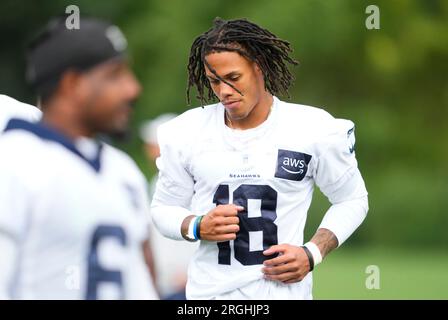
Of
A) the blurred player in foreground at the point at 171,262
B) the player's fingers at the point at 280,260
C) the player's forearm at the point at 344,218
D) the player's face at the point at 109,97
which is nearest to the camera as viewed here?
the player's face at the point at 109,97

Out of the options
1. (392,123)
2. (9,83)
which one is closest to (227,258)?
(392,123)

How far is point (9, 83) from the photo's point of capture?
25.5 m

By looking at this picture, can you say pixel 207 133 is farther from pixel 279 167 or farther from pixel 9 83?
pixel 9 83

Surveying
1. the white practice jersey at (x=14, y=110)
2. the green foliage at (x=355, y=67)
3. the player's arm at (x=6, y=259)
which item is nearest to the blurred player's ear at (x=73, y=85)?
the player's arm at (x=6, y=259)

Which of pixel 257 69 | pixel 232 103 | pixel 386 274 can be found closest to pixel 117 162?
pixel 232 103

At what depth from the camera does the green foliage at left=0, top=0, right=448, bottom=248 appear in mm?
22797

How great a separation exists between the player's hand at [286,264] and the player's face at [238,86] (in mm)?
604

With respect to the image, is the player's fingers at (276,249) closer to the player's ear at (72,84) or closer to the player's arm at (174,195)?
the player's arm at (174,195)

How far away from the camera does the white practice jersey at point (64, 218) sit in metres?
4.22

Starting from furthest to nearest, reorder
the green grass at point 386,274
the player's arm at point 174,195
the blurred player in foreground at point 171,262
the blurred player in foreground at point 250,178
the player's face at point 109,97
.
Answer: the green grass at point 386,274, the blurred player in foreground at point 171,262, the player's arm at point 174,195, the blurred player in foreground at point 250,178, the player's face at point 109,97

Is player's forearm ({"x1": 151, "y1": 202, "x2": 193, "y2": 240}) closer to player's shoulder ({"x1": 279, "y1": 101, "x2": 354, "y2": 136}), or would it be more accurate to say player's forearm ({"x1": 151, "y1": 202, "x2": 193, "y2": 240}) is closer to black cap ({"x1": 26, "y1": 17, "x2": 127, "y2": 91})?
player's shoulder ({"x1": 279, "y1": 101, "x2": 354, "y2": 136})

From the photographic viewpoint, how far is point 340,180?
18.9 ft

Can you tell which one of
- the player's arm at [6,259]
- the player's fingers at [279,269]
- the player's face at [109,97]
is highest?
the player's face at [109,97]
